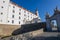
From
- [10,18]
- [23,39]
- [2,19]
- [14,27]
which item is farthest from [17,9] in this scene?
[23,39]

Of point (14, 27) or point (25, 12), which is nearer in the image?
point (14, 27)

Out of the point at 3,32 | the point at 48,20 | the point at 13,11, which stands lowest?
the point at 3,32

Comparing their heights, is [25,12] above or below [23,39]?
above

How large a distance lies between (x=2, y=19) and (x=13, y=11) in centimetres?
954

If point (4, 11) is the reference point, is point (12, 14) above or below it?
below

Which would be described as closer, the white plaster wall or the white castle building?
the white plaster wall

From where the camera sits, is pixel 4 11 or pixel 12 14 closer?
pixel 4 11

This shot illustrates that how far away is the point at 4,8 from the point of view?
1735 inches

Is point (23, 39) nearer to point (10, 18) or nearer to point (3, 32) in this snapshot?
point (3, 32)

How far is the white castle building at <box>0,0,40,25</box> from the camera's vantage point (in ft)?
142

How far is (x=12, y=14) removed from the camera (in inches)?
1928

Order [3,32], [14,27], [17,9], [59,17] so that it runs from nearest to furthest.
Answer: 1. [59,17]
2. [3,32]
3. [14,27]
4. [17,9]

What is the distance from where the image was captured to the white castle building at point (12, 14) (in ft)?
142

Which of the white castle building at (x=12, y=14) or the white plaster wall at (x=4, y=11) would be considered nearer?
the white plaster wall at (x=4, y=11)
